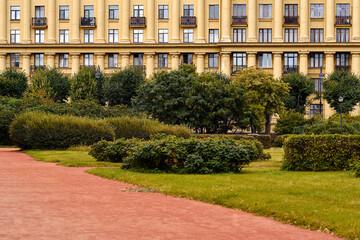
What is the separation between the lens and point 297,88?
73500 millimetres

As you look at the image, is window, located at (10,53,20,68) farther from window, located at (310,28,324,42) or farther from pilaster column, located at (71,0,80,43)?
window, located at (310,28,324,42)

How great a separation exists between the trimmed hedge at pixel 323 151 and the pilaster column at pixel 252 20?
5986 cm

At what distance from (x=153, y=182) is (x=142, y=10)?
6813cm

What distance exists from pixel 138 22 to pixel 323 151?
63567mm

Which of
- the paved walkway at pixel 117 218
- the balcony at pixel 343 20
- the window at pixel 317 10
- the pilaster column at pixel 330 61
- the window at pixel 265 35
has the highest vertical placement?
the window at pixel 317 10

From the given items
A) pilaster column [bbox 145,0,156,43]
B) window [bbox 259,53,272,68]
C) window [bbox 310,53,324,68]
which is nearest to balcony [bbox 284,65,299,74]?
window [bbox 259,53,272,68]

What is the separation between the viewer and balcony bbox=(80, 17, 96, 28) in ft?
269

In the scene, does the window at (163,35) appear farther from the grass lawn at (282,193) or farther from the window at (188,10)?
the grass lawn at (282,193)

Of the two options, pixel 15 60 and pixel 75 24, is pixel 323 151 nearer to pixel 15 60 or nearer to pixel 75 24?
pixel 75 24

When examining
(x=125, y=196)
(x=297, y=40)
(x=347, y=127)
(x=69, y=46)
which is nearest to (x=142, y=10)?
(x=69, y=46)

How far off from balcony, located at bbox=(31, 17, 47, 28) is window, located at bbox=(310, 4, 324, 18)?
39.4m

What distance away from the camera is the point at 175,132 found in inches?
1513

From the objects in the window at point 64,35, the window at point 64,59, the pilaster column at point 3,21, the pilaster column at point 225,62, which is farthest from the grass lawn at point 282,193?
the pilaster column at point 3,21

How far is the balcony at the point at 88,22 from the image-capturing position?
269 feet
